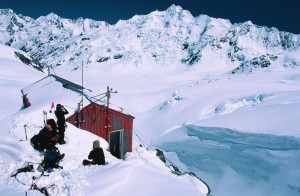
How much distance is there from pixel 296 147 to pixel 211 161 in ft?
17.5

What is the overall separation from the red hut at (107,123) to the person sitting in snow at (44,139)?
5.82 m

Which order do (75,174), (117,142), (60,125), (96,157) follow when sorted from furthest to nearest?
1. (117,142)
2. (60,125)
3. (96,157)
4. (75,174)

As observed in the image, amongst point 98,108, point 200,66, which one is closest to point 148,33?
point 200,66

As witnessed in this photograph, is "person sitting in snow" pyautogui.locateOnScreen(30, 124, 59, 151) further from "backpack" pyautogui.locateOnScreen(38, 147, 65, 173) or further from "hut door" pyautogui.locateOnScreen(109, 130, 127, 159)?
"hut door" pyautogui.locateOnScreen(109, 130, 127, 159)

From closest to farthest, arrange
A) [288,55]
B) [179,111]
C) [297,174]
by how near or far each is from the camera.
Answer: [297,174] < [179,111] < [288,55]

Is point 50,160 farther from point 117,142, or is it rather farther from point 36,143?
point 117,142

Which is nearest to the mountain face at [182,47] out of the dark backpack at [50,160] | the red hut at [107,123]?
the red hut at [107,123]

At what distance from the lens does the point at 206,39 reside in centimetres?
17150

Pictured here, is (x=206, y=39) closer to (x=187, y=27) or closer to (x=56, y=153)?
(x=187, y=27)

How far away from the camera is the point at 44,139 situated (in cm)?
1308

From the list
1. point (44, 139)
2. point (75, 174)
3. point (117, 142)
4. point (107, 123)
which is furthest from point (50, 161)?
point (117, 142)

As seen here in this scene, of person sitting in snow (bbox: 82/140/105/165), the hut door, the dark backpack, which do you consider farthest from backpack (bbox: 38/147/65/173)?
the hut door

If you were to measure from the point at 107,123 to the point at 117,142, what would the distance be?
4.94ft

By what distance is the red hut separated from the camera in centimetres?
1953
